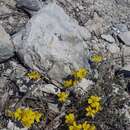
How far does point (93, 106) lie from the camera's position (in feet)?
15.8

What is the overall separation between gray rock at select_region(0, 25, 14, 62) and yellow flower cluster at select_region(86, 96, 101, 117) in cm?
101

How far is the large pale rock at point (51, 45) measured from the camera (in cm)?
518

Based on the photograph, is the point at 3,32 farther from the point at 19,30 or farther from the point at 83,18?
the point at 83,18

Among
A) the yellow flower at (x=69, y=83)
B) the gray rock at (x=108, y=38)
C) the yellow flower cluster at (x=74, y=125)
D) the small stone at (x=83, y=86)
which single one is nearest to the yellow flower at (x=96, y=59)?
the small stone at (x=83, y=86)

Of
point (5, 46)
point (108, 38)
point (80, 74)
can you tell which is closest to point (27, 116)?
point (80, 74)

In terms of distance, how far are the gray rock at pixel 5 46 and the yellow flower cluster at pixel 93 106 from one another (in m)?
1.01

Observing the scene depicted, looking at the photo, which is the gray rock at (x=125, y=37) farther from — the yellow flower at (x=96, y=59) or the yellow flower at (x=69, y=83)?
the yellow flower at (x=69, y=83)

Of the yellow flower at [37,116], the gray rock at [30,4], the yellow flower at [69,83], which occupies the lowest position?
the yellow flower at [37,116]

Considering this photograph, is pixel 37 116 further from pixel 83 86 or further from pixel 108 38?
pixel 108 38

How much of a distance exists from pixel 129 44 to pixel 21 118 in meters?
1.93

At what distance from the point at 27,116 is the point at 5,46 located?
0.89 meters

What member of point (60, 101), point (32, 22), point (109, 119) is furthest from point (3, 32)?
point (109, 119)

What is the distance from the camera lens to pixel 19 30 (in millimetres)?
5492

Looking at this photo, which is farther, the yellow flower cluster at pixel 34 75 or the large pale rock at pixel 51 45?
the large pale rock at pixel 51 45
